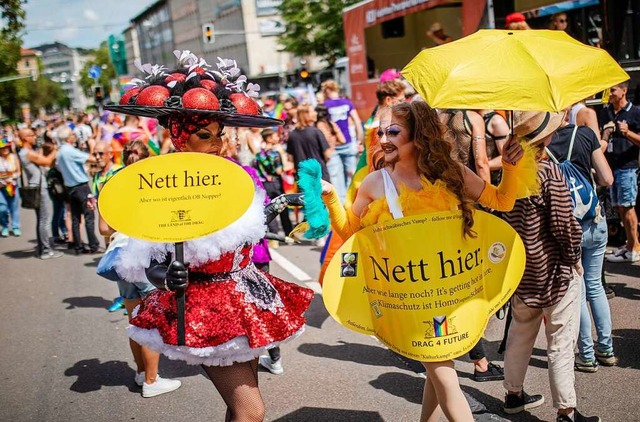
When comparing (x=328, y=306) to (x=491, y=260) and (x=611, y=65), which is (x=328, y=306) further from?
(x=611, y=65)

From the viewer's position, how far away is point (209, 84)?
3090mm

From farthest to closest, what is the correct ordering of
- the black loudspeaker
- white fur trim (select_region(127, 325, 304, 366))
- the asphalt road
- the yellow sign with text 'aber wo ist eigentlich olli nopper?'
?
the black loudspeaker
the asphalt road
the yellow sign with text 'aber wo ist eigentlich olli nopper?'
white fur trim (select_region(127, 325, 304, 366))

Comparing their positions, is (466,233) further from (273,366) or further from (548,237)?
(273,366)

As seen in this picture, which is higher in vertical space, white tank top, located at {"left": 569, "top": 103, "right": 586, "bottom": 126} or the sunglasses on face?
the sunglasses on face

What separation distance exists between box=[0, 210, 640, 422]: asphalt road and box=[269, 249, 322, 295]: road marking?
10 cm

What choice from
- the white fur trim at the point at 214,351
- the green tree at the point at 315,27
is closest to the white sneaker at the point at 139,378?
the white fur trim at the point at 214,351

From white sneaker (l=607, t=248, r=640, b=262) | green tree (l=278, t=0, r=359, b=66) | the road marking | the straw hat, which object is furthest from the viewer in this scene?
green tree (l=278, t=0, r=359, b=66)

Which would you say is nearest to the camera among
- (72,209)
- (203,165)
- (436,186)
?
(203,165)

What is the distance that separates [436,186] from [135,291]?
2.84 metres

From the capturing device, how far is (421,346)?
295 centimetres

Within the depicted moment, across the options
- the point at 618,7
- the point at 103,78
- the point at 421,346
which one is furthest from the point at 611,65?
the point at 103,78

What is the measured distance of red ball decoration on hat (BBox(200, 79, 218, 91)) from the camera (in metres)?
3.06

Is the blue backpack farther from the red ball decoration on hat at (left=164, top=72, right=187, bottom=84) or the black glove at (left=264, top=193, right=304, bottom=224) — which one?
the red ball decoration on hat at (left=164, top=72, right=187, bottom=84)

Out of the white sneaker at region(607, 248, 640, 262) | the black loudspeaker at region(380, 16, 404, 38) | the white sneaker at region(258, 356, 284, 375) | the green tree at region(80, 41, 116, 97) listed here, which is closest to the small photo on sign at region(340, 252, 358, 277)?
the white sneaker at region(258, 356, 284, 375)
